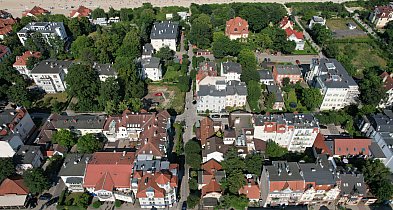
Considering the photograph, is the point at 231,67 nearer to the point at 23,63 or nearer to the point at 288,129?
the point at 288,129

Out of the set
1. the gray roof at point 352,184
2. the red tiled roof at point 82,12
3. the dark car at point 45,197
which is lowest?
the dark car at point 45,197

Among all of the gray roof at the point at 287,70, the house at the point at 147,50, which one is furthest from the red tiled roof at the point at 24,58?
the gray roof at the point at 287,70

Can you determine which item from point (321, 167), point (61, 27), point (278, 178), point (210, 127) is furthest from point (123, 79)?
point (321, 167)

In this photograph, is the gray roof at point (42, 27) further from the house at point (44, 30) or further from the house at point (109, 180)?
the house at point (109, 180)

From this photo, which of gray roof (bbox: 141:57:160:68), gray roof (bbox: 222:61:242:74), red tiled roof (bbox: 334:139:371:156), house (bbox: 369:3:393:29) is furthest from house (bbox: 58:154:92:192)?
house (bbox: 369:3:393:29)

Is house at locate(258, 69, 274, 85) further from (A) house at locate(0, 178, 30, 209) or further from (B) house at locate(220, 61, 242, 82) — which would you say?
(A) house at locate(0, 178, 30, 209)

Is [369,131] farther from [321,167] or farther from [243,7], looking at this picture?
[243,7]
